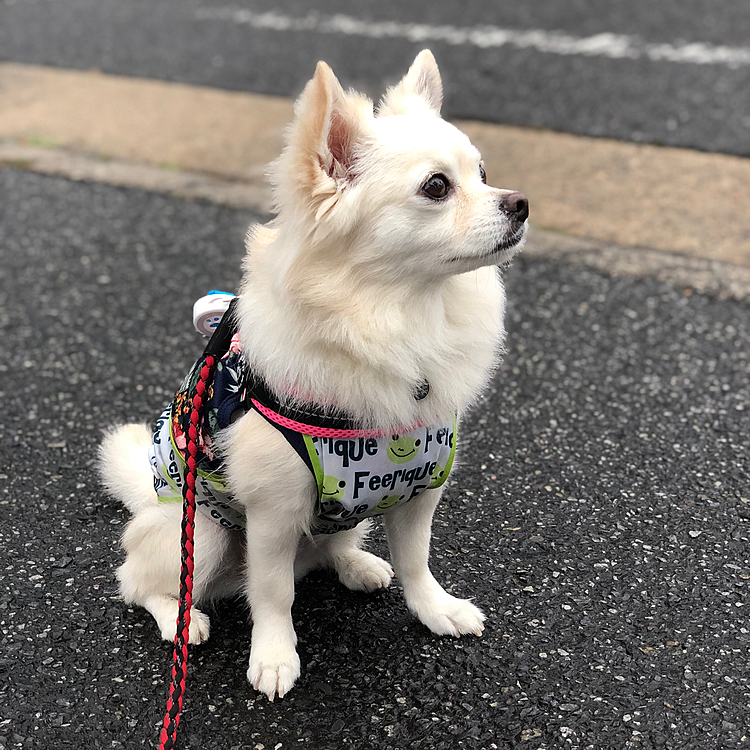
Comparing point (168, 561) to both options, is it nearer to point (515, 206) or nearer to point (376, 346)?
point (376, 346)

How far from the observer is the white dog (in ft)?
5.98

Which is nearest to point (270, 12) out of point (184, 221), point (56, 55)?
point (56, 55)

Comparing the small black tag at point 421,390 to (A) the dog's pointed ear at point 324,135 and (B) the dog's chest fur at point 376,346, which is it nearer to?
(B) the dog's chest fur at point 376,346

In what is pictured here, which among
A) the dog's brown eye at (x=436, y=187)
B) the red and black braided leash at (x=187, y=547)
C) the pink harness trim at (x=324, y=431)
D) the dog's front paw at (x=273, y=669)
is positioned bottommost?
the dog's front paw at (x=273, y=669)

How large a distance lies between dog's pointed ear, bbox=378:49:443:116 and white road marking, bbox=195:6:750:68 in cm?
518

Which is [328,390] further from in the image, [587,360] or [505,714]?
[587,360]

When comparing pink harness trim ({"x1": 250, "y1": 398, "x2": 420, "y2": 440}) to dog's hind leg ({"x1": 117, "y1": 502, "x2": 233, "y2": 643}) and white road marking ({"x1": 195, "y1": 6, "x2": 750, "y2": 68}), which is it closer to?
dog's hind leg ({"x1": 117, "y1": 502, "x2": 233, "y2": 643})

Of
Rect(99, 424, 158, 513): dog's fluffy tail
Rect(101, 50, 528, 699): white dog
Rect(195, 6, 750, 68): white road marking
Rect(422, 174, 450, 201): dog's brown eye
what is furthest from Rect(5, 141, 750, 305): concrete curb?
Rect(195, 6, 750, 68): white road marking

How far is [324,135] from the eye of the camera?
5.81ft

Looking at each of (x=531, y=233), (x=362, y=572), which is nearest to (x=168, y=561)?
(x=362, y=572)

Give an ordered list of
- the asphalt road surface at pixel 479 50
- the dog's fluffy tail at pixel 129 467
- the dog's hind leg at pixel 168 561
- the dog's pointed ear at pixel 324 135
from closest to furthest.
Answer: the dog's pointed ear at pixel 324 135 → the dog's hind leg at pixel 168 561 → the dog's fluffy tail at pixel 129 467 → the asphalt road surface at pixel 479 50

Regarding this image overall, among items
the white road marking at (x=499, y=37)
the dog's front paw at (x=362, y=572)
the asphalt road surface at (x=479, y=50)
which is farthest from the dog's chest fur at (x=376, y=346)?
the white road marking at (x=499, y=37)

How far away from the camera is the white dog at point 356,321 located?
1.82 meters

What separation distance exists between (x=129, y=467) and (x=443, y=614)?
40.8 inches
